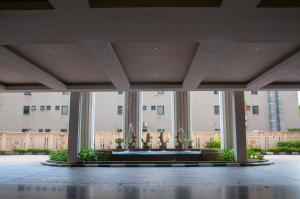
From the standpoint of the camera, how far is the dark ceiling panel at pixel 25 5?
5.96m

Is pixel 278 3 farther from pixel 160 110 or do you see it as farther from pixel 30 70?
pixel 160 110

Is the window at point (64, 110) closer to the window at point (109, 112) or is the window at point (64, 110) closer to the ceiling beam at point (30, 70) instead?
the window at point (109, 112)

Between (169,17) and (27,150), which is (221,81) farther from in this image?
(27,150)

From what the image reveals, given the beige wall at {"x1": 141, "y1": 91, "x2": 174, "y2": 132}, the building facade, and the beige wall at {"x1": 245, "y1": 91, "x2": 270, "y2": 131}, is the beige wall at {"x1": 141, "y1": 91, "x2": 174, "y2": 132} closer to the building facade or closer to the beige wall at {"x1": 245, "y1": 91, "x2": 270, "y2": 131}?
the building facade

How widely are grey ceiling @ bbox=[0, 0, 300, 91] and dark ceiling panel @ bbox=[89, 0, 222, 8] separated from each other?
3.2 inches

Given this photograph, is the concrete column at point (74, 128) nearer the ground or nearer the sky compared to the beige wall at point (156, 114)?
nearer the ground

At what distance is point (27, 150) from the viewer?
26.0m

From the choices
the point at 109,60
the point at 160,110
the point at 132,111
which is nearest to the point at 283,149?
the point at 132,111

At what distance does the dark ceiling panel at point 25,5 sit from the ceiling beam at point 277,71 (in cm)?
666

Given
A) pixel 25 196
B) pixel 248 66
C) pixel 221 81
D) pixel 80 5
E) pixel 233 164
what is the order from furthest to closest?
pixel 233 164 < pixel 221 81 < pixel 248 66 < pixel 25 196 < pixel 80 5

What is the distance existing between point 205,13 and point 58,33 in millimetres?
3102

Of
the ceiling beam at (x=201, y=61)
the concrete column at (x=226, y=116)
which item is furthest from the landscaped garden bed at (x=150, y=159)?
the concrete column at (x=226, y=116)

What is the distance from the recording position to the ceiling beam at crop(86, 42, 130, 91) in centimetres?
790

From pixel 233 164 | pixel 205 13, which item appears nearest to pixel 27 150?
pixel 233 164
